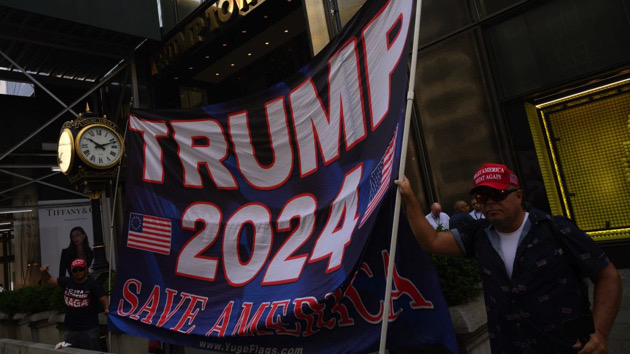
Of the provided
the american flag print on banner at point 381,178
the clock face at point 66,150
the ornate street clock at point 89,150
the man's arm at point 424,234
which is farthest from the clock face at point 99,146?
the man's arm at point 424,234

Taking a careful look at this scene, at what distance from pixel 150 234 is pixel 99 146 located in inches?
198

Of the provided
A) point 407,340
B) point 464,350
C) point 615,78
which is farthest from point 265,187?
point 615,78

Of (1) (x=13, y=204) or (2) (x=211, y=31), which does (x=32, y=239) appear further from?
(2) (x=211, y=31)

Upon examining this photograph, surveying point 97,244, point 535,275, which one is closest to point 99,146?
point 97,244

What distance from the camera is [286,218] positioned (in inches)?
128

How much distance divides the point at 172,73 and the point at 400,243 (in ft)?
39.2

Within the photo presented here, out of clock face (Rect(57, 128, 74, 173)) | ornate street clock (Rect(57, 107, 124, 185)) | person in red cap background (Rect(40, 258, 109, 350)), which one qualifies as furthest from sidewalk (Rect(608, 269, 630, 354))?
clock face (Rect(57, 128, 74, 173))

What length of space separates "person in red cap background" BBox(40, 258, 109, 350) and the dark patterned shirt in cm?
532

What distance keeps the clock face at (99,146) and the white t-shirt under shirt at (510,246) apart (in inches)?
305

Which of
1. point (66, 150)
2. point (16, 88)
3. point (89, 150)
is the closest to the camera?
point (89, 150)

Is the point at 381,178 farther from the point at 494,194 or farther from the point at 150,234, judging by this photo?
the point at 150,234

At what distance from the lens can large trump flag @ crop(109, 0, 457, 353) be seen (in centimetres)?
247

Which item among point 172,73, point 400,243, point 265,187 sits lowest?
point 400,243

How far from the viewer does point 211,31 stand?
36.4 feet
